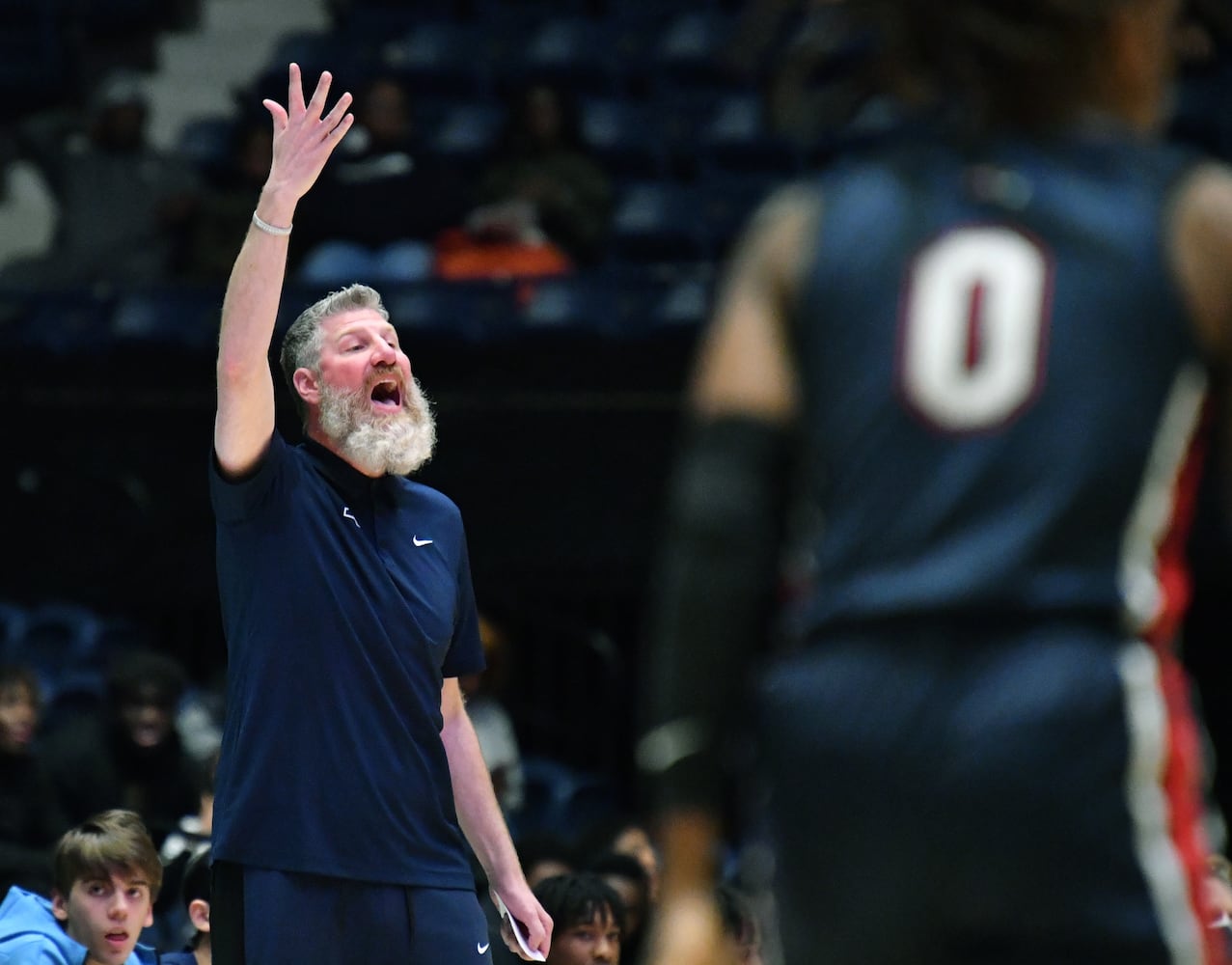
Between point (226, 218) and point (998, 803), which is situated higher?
point (226, 218)

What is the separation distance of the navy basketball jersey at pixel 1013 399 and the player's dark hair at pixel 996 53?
5 cm

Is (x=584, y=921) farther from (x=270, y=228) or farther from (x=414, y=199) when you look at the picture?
(x=414, y=199)

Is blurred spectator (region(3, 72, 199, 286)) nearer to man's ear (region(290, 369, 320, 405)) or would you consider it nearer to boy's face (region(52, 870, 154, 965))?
boy's face (region(52, 870, 154, 965))

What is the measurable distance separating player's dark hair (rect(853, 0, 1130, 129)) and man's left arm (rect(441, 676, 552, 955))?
2706mm

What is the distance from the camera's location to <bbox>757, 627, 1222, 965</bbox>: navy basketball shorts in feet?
6.85

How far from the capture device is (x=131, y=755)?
866 centimetres

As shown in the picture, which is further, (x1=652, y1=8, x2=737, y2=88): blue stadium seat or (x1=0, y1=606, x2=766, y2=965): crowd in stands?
(x1=652, y1=8, x2=737, y2=88): blue stadium seat

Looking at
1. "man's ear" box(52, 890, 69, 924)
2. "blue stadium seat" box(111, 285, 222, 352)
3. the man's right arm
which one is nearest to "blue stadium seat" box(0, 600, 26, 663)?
"blue stadium seat" box(111, 285, 222, 352)

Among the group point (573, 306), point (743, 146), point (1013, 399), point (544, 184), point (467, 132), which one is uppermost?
point (467, 132)

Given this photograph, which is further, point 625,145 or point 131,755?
point 625,145

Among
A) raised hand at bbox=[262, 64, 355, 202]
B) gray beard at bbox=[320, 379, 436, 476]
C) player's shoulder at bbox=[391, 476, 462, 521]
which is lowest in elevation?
player's shoulder at bbox=[391, 476, 462, 521]

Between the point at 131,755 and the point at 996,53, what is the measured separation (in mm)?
6943

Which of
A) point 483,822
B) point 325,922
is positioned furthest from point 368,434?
point 325,922

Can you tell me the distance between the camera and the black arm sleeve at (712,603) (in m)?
2.19
